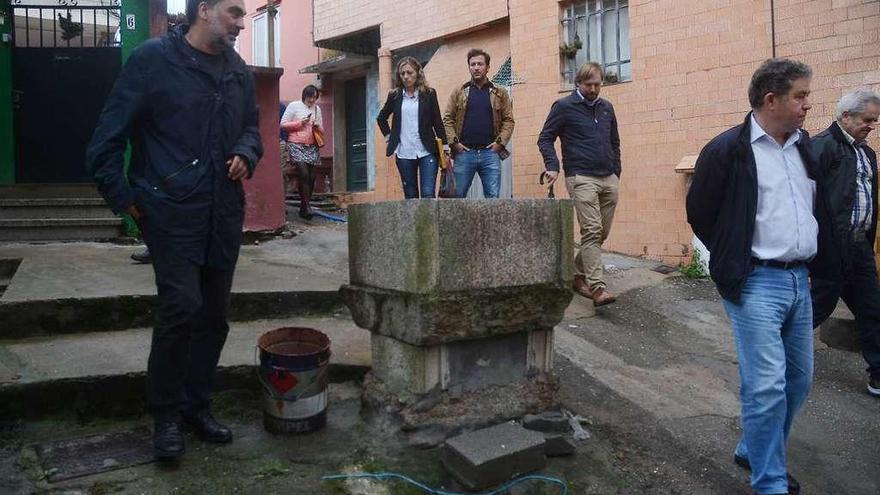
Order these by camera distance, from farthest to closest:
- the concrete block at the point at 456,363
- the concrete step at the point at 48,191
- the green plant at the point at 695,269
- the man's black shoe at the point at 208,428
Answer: the concrete step at the point at 48,191 < the green plant at the point at 695,269 < the concrete block at the point at 456,363 < the man's black shoe at the point at 208,428

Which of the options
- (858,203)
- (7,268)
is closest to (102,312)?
(7,268)

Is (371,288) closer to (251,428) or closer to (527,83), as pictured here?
(251,428)

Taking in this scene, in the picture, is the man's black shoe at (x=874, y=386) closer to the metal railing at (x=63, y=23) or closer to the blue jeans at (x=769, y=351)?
the blue jeans at (x=769, y=351)

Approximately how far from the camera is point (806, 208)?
307cm

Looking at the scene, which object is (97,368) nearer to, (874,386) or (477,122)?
(477,122)

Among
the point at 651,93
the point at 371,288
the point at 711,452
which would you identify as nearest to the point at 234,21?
the point at 371,288

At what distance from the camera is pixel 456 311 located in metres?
3.26

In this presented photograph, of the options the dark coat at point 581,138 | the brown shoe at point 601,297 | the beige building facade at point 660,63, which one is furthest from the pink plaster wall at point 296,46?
the brown shoe at point 601,297

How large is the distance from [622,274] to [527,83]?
331cm

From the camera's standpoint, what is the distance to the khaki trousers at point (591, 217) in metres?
5.70

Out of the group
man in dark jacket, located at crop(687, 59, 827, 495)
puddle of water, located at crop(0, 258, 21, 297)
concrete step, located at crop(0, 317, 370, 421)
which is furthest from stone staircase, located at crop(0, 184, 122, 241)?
man in dark jacket, located at crop(687, 59, 827, 495)

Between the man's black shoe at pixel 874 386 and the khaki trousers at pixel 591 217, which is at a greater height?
the khaki trousers at pixel 591 217

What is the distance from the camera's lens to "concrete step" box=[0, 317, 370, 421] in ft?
10.6

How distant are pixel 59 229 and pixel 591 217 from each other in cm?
514
